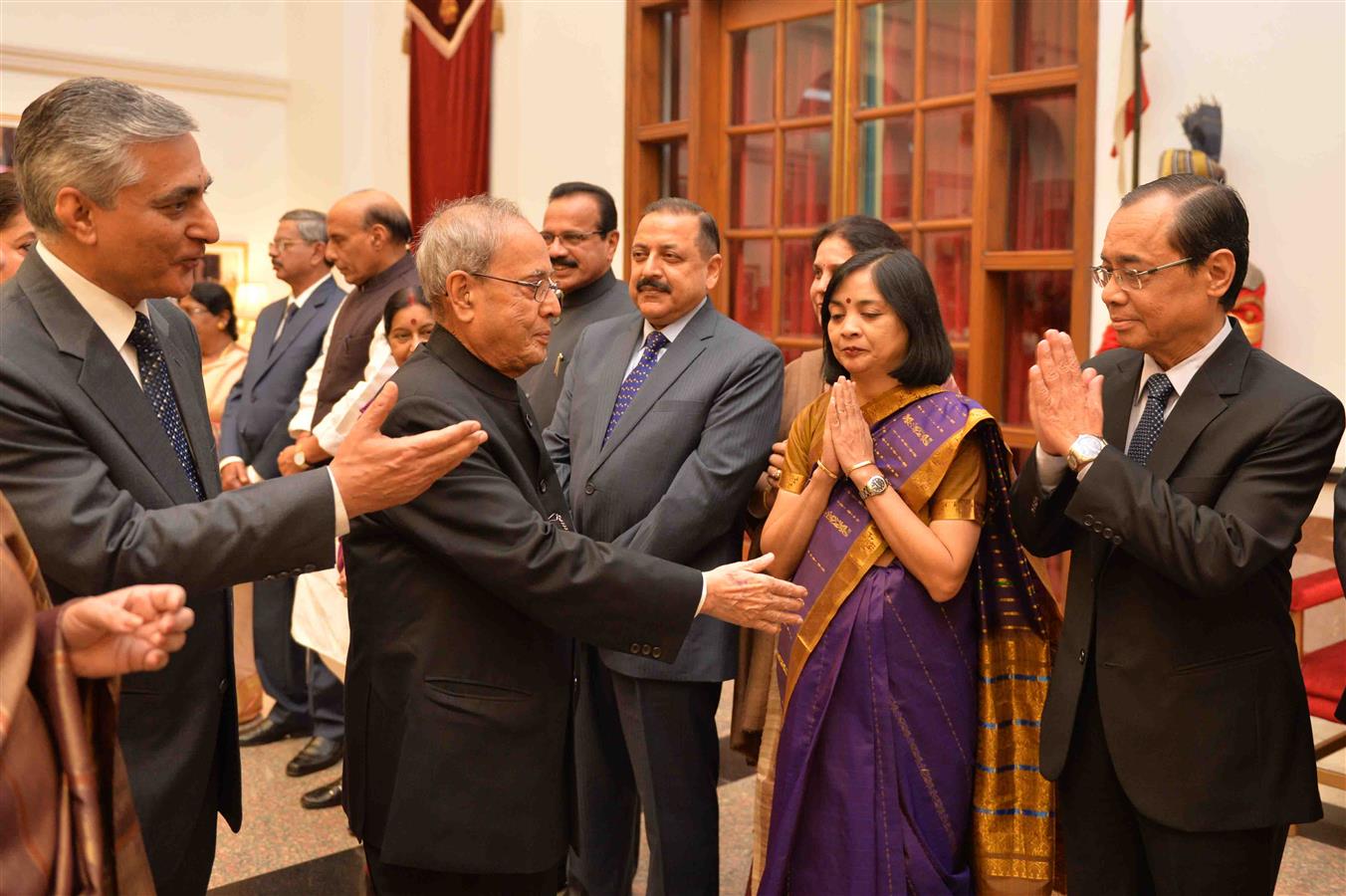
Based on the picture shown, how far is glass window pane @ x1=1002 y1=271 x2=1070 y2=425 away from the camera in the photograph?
4.69 meters

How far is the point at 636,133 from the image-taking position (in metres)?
6.39

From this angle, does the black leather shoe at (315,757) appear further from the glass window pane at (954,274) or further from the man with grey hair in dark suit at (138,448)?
the glass window pane at (954,274)

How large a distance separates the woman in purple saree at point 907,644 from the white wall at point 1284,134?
196cm

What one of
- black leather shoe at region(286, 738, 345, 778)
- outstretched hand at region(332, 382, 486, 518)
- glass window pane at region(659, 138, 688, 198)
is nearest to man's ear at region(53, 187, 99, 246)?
outstretched hand at region(332, 382, 486, 518)

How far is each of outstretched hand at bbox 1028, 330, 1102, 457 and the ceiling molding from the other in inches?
303

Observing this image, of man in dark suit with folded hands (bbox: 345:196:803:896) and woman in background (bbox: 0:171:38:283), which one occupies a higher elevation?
woman in background (bbox: 0:171:38:283)

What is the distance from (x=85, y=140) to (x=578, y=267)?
2033 millimetres

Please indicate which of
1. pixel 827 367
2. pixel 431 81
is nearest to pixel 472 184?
pixel 431 81

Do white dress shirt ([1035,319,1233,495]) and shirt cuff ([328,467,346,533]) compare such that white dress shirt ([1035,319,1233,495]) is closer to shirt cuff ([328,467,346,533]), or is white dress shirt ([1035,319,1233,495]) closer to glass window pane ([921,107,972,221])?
shirt cuff ([328,467,346,533])

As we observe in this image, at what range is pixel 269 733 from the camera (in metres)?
4.57

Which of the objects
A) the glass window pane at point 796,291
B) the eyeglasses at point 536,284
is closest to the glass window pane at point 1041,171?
the glass window pane at point 796,291

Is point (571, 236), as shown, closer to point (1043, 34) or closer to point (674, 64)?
point (1043, 34)

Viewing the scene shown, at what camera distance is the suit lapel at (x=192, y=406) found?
1.95 meters

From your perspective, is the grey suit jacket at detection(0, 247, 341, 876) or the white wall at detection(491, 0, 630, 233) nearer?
the grey suit jacket at detection(0, 247, 341, 876)
